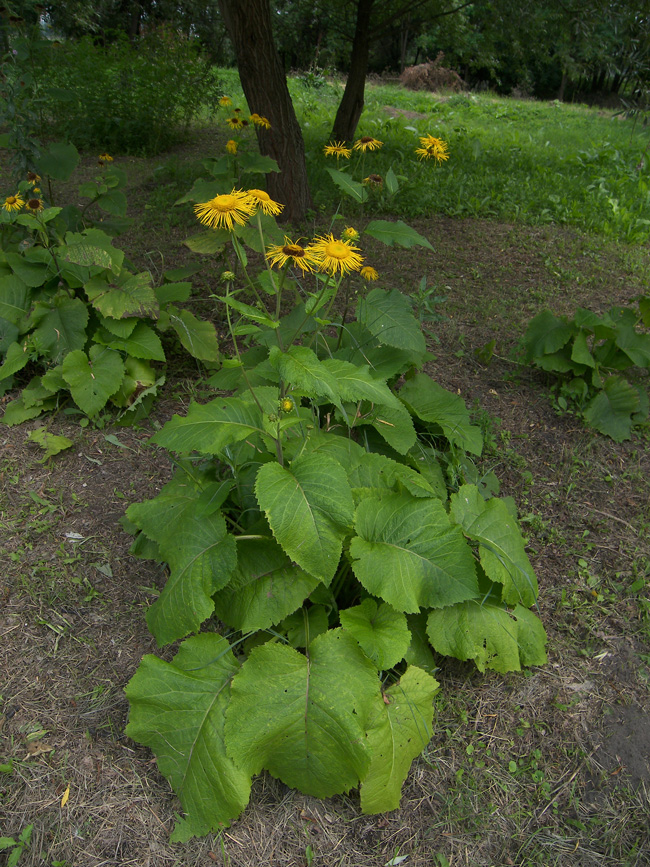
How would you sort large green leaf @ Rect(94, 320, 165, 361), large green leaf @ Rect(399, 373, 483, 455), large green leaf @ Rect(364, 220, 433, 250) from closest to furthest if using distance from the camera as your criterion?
large green leaf @ Rect(364, 220, 433, 250) → large green leaf @ Rect(399, 373, 483, 455) → large green leaf @ Rect(94, 320, 165, 361)

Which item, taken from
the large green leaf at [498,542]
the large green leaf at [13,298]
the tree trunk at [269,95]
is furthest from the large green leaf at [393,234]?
the tree trunk at [269,95]

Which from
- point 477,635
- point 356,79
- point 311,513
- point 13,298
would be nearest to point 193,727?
point 311,513

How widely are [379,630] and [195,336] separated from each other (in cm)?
185

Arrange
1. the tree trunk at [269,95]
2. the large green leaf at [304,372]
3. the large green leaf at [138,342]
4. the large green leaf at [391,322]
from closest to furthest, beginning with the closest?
the large green leaf at [304,372], the large green leaf at [391,322], the large green leaf at [138,342], the tree trunk at [269,95]

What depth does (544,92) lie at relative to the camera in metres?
21.0

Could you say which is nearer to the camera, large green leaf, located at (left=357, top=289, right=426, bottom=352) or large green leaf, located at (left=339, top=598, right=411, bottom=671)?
large green leaf, located at (left=339, top=598, right=411, bottom=671)

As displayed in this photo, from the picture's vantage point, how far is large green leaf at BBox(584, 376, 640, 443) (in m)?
2.98

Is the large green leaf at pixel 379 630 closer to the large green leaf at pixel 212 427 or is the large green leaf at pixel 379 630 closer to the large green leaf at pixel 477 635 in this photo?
the large green leaf at pixel 477 635

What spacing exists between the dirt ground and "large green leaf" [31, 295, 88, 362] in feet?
1.13

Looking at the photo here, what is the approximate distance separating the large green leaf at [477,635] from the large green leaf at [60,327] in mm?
2121

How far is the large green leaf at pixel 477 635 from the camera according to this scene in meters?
1.86

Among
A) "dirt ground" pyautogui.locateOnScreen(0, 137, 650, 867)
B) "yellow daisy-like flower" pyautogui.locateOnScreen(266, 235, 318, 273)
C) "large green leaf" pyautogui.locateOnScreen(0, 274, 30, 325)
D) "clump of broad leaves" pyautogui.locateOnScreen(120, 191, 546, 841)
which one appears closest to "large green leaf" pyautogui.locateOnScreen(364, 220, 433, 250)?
"clump of broad leaves" pyautogui.locateOnScreen(120, 191, 546, 841)

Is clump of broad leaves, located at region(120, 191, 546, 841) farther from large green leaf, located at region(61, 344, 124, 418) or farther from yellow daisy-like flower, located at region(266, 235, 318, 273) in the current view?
large green leaf, located at region(61, 344, 124, 418)

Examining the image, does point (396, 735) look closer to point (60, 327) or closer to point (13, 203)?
point (60, 327)
